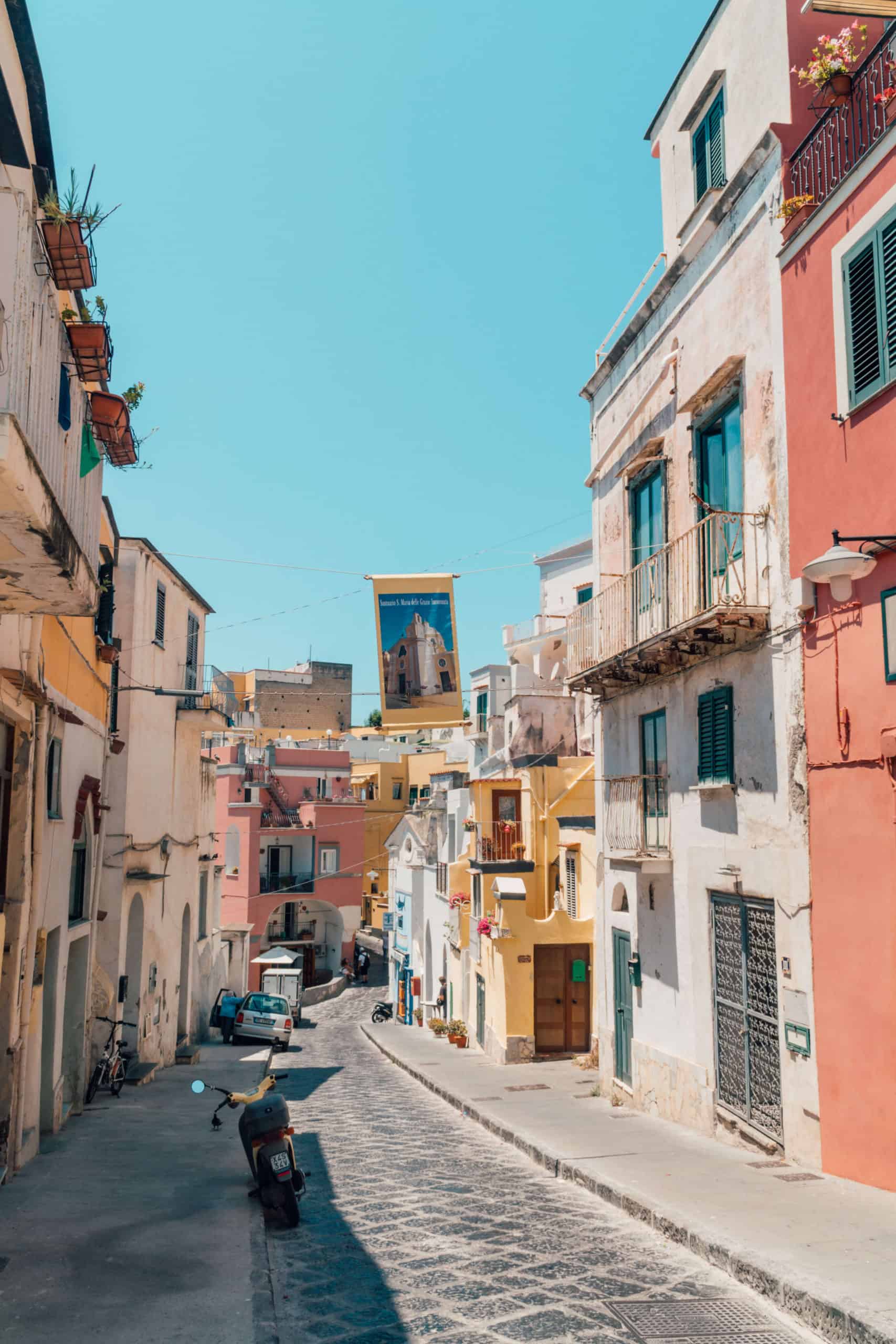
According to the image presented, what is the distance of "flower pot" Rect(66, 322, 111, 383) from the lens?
339 inches

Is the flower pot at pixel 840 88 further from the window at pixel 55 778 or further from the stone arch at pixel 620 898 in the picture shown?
the window at pixel 55 778

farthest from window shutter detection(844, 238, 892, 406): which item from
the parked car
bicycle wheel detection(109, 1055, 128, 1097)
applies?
the parked car

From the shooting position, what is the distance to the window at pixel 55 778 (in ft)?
40.4

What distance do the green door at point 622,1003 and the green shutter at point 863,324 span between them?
28.4 feet

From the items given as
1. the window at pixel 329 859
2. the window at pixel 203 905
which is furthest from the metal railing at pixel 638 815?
the window at pixel 329 859

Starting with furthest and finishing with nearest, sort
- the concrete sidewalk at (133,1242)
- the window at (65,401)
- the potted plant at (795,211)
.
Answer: the potted plant at (795,211)
the window at (65,401)
the concrete sidewalk at (133,1242)

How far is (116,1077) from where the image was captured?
17.5 meters

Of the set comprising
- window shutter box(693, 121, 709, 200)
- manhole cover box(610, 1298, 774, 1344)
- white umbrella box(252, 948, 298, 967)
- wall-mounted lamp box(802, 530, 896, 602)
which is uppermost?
window shutter box(693, 121, 709, 200)

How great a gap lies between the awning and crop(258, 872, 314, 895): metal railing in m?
28.9

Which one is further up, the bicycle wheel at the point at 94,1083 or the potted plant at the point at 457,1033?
the bicycle wheel at the point at 94,1083

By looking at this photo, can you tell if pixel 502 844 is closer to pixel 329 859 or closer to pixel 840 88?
pixel 840 88

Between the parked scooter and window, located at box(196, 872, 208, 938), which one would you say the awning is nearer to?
window, located at box(196, 872, 208, 938)

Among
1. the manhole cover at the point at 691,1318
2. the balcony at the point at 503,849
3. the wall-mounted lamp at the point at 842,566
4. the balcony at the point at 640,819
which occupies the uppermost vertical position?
the wall-mounted lamp at the point at 842,566

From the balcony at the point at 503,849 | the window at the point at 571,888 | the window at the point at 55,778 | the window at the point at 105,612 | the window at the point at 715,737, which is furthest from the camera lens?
the balcony at the point at 503,849
